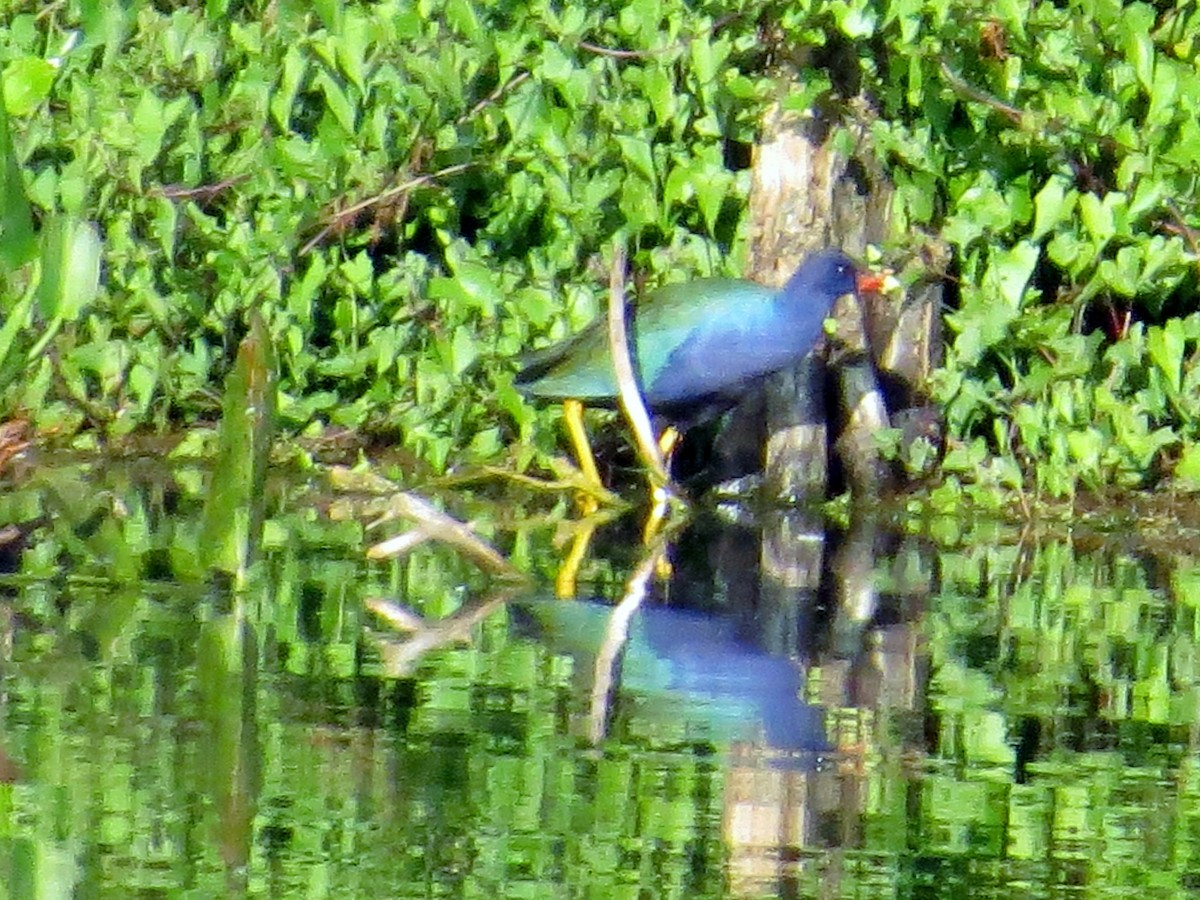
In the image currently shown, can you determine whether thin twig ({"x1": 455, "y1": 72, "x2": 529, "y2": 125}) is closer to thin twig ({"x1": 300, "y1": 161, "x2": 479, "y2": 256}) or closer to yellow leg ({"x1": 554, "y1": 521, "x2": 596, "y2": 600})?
thin twig ({"x1": 300, "y1": 161, "x2": 479, "y2": 256})

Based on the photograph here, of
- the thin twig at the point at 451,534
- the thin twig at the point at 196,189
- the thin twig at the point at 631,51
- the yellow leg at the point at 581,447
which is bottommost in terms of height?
the thin twig at the point at 451,534

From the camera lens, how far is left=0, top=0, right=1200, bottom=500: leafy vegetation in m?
7.45

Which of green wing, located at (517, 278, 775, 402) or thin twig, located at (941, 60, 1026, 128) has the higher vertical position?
thin twig, located at (941, 60, 1026, 128)

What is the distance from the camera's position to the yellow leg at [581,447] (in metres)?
7.36

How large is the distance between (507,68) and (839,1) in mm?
1171

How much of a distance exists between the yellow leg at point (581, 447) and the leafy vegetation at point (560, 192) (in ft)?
0.43

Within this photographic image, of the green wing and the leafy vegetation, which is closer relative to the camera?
the green wing

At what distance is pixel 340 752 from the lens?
146 inches

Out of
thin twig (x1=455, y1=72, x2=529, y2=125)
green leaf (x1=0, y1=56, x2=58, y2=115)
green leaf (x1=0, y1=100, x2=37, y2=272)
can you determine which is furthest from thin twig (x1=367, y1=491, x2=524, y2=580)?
thin twig (x1=455, y1=72, x2=529, y2=125)

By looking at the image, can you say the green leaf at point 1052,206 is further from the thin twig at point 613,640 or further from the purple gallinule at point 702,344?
the thin twig at point 613,640

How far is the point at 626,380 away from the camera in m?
7.23

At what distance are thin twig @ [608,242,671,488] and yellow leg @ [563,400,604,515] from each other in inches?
6.1

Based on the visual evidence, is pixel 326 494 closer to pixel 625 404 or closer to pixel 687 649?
pixel 625 404

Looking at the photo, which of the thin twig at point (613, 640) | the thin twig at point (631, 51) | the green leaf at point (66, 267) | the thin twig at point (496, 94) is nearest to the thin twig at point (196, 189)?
the thin twig at point (496, 94)
